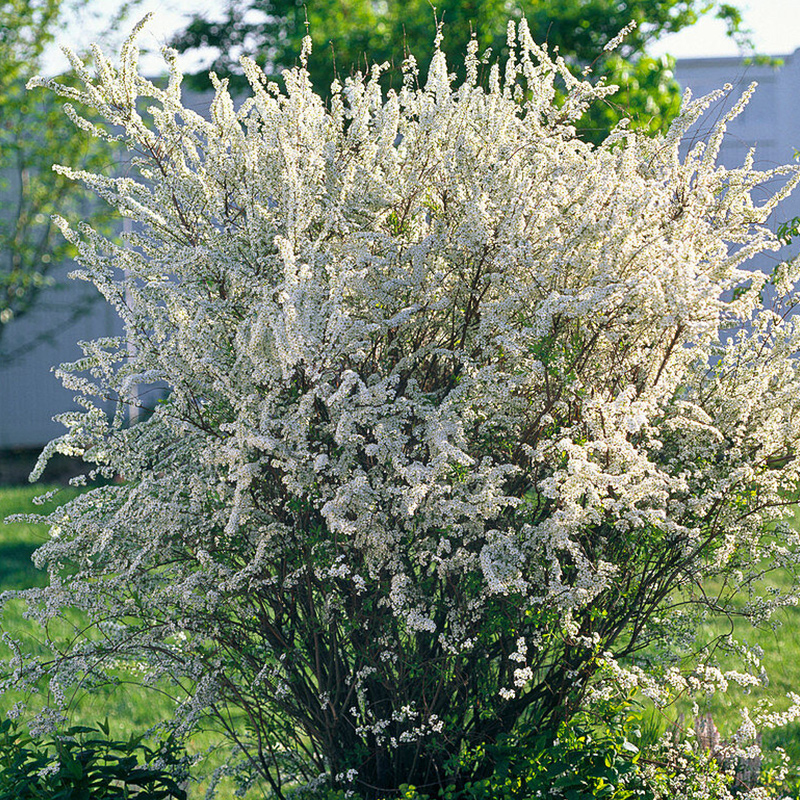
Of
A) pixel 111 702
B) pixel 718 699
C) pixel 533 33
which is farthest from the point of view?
pixel 533 33

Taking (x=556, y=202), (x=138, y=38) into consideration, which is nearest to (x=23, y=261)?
(x=138, y=38)

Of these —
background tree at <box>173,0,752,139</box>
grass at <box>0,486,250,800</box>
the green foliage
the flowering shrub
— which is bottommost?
grass at <box>0,486,250,800</box>

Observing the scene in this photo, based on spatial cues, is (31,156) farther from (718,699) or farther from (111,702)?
(718,699)

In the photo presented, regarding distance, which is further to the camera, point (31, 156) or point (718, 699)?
point (31, 156)

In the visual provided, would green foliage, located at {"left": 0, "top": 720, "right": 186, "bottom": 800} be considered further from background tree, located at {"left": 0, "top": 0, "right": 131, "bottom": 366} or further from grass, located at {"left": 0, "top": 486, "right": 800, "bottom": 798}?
background tree, located at {"left": 0, "top": 0, "right": 131, "bottom": 366}

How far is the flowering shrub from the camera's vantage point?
2768mm

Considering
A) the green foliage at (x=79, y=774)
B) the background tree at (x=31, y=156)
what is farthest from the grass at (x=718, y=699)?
the background tree at (x=31, y=156)

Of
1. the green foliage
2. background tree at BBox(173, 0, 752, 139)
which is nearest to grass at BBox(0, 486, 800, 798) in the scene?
the green foliage

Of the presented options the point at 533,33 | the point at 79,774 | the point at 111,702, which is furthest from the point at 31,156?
the point at 79,774

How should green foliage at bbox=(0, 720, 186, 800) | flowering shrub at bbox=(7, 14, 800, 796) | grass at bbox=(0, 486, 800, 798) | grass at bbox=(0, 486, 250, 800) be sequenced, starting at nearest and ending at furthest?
flowering shrub at bbox=(7, 14, 800, 796) → green foliage at bbox=(0, 720, 186, 800) → grass at bbox=(0, 486, 800, 798) → grass at bbox=(0, 486, 250, 800)

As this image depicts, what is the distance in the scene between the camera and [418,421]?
3.06 meters

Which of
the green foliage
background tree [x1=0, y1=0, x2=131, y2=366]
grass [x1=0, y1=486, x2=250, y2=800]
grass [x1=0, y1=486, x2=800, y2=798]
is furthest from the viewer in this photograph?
background tree [x1=0, y1=0, x2=131, y2=366]

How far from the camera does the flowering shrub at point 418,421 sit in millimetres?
2768

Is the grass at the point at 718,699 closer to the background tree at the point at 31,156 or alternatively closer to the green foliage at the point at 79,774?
the green foliage at the point at 79,774
